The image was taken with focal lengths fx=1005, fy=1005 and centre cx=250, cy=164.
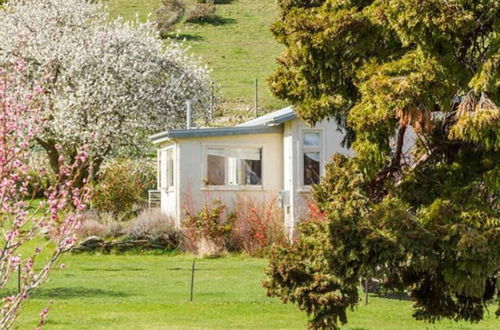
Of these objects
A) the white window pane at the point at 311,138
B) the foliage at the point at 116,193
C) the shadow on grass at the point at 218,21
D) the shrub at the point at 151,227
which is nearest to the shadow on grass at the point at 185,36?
the shadow on grass at the point at 218,21

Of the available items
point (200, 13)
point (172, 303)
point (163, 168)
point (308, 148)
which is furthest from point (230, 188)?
point (200, 13)

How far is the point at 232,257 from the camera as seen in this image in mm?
26766

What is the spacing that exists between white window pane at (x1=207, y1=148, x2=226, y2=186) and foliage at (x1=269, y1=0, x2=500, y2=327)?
16.5 metres

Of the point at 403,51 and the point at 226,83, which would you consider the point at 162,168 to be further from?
the point at 226,83

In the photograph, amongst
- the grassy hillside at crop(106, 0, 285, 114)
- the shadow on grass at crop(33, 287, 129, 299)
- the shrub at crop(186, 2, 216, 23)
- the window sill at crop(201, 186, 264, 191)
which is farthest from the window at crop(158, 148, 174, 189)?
the shrub at crop(186, 2, 216, 23)

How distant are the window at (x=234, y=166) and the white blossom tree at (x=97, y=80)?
575 centimetres

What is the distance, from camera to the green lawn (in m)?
15.6

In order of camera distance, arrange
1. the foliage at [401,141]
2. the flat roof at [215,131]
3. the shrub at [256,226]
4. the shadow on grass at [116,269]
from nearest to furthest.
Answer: the foliage at [401,141] < the shadow on grass at [116,269] < the shrub at [256,226] < the flat roof at [215,131]

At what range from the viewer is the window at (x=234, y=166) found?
2906 cm

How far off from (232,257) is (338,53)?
15.5 meters

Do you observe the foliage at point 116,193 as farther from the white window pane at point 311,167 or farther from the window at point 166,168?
the white window pane at point 311,167

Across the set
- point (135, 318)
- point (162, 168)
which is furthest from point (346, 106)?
point (162, 168)

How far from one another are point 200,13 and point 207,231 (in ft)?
184

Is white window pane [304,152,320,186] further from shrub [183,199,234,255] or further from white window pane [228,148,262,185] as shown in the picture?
shrub [183,199,234,255]
